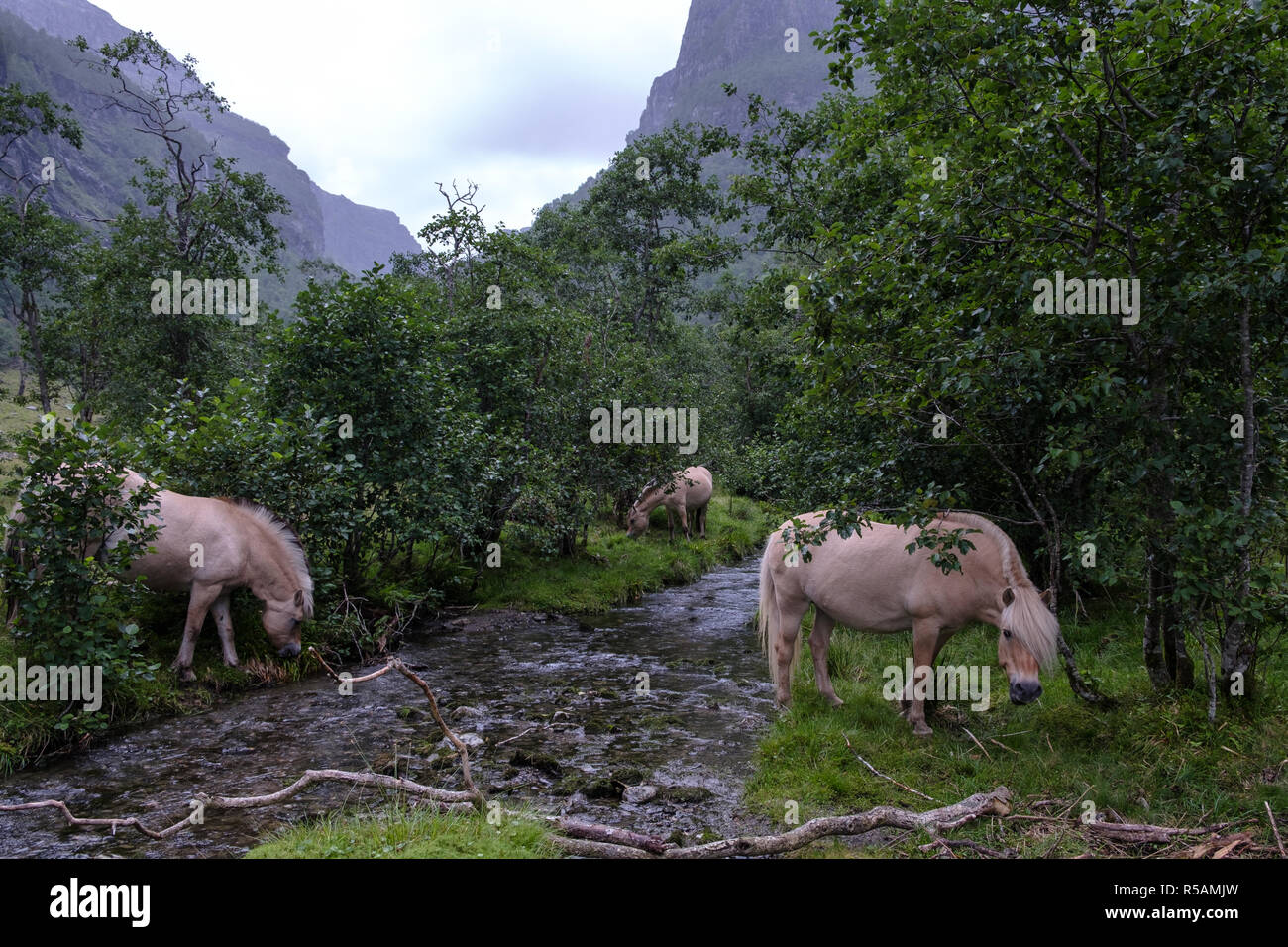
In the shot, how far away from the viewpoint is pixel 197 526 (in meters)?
10.1

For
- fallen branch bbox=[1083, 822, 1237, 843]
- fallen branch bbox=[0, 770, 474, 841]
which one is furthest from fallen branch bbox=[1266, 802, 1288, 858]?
fallen branch bbox=[0, 770, 474, 841]

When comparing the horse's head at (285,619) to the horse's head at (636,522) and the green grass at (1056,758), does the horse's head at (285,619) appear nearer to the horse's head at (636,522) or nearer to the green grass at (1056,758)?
the green grass at (1056,758)

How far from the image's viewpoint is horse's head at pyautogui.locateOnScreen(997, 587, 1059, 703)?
6.73 meters

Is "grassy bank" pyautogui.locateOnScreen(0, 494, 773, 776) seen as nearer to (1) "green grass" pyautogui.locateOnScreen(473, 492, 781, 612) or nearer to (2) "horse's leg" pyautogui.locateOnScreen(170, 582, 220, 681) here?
(1) "green grass" pyautogui.locateOnScreen(473, 492, 781, 612)

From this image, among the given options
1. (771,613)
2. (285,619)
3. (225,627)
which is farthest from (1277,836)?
(225,627)

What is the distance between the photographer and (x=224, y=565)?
10133 millimetres

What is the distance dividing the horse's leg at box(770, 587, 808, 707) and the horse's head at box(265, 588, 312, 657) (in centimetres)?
666

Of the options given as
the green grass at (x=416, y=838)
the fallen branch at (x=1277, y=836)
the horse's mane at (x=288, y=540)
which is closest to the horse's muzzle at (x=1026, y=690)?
the fallen branch at (x=1277, y=836)

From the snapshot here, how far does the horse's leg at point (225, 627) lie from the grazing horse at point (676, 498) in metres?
12.2

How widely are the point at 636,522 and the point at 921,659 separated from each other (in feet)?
48.2

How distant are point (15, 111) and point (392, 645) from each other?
22770mm
